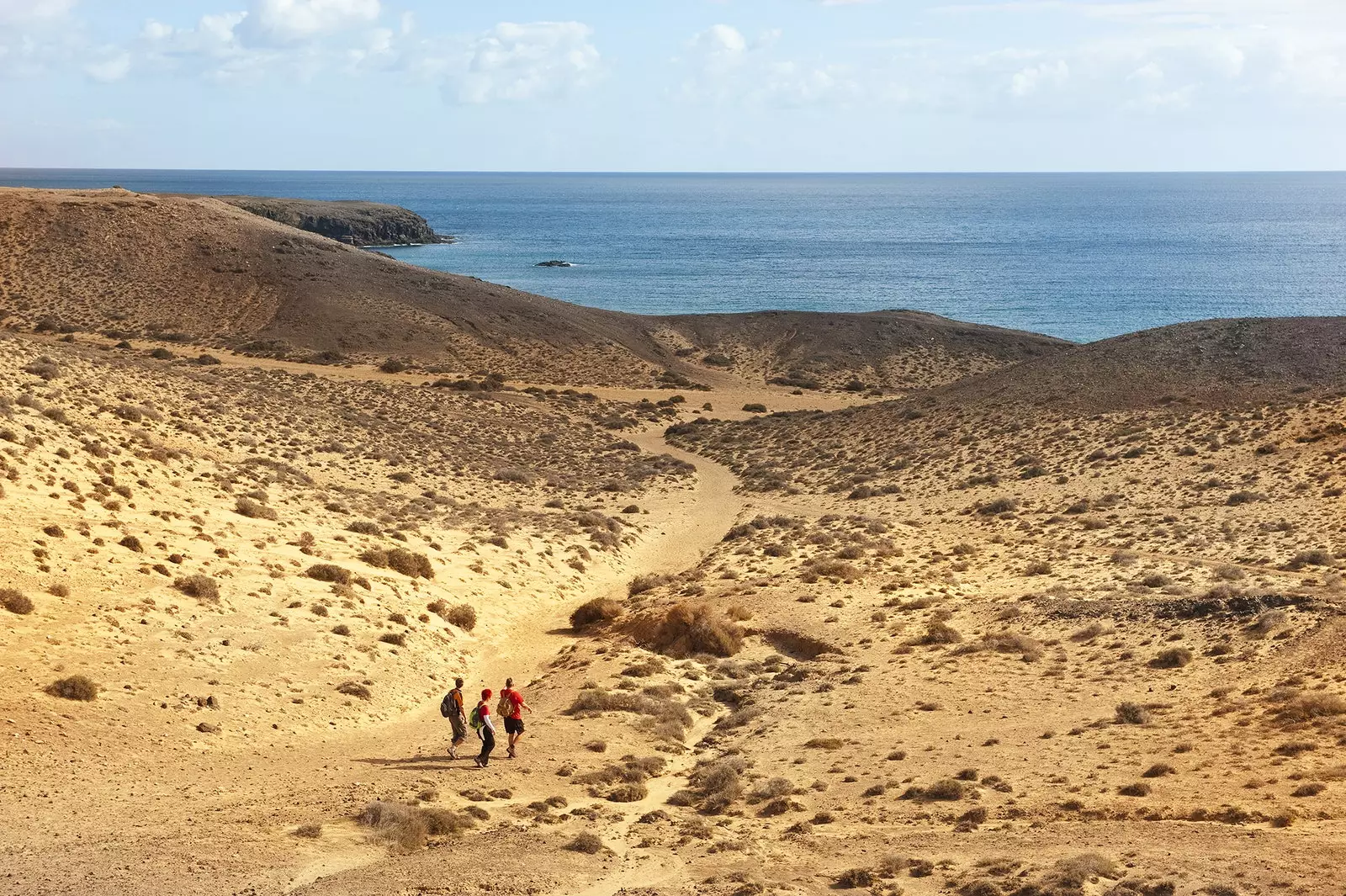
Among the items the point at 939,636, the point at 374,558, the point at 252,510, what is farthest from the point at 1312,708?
the point at 252,510

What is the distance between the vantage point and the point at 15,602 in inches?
892

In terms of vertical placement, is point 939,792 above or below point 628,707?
above

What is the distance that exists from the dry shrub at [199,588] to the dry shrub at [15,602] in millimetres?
3451

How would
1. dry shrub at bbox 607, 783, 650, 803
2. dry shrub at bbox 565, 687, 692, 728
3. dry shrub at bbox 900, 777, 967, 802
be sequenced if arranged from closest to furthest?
dry shrub at bbox 900, 777, 967, 802 < dry shrub at bbox 607, 783, 650, 803 < dry shrub at bbox 565, 687, 692, 728

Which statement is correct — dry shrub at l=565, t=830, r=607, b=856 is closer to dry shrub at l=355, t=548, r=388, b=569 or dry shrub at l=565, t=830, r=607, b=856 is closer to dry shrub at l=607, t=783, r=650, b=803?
dry shrub at l=607, t=783, r=650, b=803

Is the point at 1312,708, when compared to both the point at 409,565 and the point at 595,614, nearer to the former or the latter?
the point at 595,614

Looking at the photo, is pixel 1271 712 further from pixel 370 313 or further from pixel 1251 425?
pixel 370 313

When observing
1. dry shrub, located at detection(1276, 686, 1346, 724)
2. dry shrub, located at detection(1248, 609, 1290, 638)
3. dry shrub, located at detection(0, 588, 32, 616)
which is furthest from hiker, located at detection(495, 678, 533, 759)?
dry shrub, located at detection(1248, 609, 1290, 638)

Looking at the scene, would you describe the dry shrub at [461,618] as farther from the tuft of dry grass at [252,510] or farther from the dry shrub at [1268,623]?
the dry shrub at [1268,623]

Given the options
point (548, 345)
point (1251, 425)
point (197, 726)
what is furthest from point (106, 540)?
point (548, 345)

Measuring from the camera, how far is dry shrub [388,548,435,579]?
104ft

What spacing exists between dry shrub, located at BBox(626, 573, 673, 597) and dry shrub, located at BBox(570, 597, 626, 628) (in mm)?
2805

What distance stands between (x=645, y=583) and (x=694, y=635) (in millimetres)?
6925

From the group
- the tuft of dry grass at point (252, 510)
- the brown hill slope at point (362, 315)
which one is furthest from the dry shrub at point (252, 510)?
the brown hill slope at point (362, 315)
